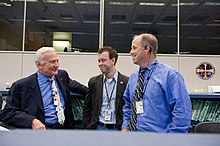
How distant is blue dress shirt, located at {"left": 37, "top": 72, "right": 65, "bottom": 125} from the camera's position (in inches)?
81.1

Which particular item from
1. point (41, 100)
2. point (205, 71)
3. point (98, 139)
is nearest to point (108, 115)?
point (41, 100)

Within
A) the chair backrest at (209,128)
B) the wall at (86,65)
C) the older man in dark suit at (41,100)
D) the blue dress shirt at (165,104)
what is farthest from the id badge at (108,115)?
the wall at (86,65)

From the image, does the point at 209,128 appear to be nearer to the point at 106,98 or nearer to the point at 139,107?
the point at 139,107

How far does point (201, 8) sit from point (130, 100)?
5.09m

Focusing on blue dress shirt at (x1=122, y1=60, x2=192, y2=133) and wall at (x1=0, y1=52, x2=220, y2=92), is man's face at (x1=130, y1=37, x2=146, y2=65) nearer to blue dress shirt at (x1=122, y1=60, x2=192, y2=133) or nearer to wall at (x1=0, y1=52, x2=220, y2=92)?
blue dress shirt at (x1=122, y1=60, x2=192, y2=133)

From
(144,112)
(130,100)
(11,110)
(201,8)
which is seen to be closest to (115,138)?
(144,112)

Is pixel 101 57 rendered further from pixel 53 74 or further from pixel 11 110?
pixel 11 110

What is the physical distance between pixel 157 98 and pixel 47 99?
3.02 feet

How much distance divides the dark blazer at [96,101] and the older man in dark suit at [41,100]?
0.18 metres

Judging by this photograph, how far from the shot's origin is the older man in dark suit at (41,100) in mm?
1957

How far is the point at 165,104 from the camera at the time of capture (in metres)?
1.69

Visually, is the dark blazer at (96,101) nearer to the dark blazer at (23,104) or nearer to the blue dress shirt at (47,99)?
the blue dress shirt at (47,99)

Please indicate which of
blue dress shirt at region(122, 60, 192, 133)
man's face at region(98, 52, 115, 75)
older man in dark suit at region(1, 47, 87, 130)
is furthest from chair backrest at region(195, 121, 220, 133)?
older man in dark suit at region(1, 47, 87, 130)

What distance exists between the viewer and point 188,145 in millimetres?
481
